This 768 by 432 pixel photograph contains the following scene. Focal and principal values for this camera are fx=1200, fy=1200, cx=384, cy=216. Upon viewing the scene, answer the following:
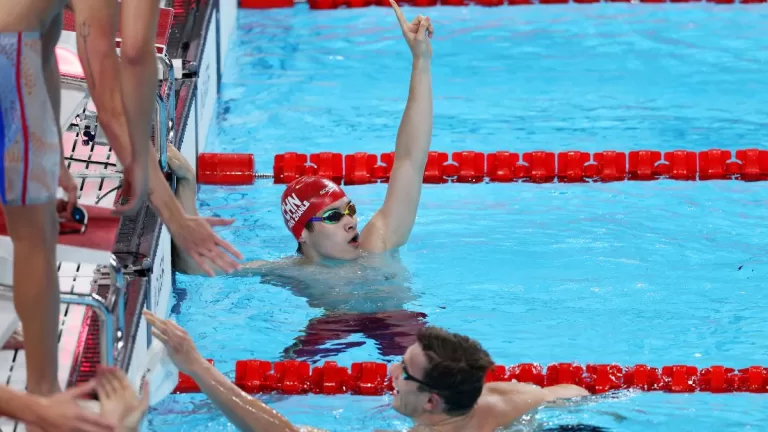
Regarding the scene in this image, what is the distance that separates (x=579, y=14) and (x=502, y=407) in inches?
223

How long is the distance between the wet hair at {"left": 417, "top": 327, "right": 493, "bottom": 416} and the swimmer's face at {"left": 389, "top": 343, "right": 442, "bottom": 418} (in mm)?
12

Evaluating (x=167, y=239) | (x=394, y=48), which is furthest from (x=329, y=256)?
(x=394, y=48)

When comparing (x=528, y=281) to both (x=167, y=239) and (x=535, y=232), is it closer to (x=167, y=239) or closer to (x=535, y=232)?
(x=535, y=232)

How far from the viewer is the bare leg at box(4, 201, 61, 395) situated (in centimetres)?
249

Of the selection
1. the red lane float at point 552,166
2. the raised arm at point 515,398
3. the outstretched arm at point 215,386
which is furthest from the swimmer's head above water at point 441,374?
the red lane float at point 552,166

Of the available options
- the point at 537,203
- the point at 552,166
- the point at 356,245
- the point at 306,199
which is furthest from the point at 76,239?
the point at 552,166

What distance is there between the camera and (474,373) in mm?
2980

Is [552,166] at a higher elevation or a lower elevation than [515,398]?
higher

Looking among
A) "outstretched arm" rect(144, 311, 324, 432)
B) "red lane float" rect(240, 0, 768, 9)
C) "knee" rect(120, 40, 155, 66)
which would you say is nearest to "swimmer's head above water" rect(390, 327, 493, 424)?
"outstretched arm" rect(144, 311, 324, 432)

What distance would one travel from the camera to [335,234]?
4.26m

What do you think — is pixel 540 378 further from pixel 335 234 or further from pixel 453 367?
pixel 453 367

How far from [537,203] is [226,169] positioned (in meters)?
1.50

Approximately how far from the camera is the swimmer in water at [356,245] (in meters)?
4.23

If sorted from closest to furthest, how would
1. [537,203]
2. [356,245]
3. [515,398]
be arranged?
[515,398], [356,245], [537,203]
